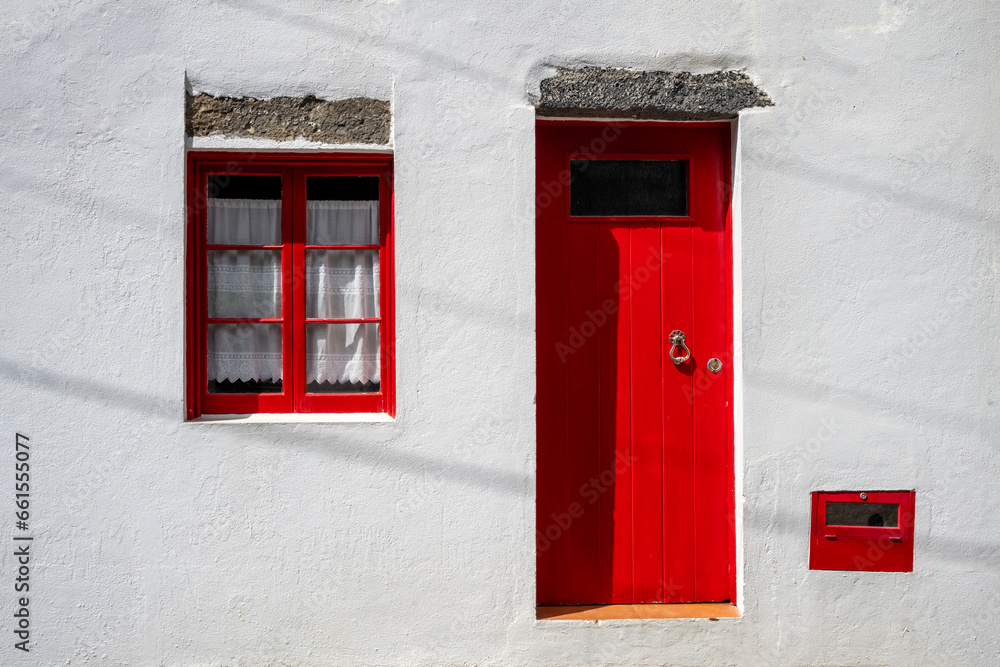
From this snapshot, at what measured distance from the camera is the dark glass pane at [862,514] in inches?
146

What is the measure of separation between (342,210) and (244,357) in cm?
89

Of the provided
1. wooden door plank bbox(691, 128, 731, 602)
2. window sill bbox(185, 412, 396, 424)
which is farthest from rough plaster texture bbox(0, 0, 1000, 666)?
wooden door plank bbox(691, 128, 731, 602)

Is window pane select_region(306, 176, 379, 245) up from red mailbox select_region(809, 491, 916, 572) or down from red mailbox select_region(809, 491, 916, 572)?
up

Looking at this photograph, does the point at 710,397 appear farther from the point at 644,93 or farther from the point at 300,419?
the point at 300,419

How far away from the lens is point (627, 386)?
3.85 m

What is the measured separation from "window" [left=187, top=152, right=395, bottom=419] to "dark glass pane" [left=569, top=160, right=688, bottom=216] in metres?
0.98

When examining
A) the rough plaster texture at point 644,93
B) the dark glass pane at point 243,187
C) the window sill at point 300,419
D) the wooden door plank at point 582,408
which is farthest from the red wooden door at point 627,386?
the dark glass pane at point 243,187

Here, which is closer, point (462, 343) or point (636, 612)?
point (462, 343)

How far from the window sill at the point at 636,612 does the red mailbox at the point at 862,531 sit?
0.51m

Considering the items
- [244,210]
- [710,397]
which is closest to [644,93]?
[710,397]

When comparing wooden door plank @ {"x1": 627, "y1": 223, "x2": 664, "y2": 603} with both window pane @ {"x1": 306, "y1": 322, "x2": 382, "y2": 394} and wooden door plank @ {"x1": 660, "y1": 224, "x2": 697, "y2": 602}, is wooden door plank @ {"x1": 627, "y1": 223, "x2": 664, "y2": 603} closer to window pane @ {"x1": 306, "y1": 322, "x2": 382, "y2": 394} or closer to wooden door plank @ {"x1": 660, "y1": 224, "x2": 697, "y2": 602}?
wooden door plank @ {"x1": 660, "y1": 224, "x2": 697, "y2": 602}

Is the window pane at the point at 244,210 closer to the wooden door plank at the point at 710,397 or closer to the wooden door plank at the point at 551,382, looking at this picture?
the wooden door plank at the point at 551,382

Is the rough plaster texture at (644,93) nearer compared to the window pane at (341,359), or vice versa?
the rough plaster texture at (644,93)

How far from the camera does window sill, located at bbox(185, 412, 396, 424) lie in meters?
3.60
